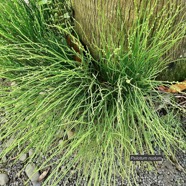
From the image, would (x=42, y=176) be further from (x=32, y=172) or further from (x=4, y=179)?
(x=4, y=179)

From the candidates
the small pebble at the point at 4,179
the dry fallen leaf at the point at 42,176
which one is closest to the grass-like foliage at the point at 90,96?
the dry fallen leaf at the point at 42,176

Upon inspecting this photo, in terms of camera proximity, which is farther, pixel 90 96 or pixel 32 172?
pixel 32 172

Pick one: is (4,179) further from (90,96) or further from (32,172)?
(90,96)

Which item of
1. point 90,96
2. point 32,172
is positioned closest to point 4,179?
point 32,172

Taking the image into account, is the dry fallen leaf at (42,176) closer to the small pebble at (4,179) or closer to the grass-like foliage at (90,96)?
the grass-like foliage at (90,96)

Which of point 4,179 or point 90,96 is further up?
point 90,96

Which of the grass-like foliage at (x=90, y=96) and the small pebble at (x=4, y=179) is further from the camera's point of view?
the small pebble at (x=4, y=179)

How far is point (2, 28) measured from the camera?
4.99ft

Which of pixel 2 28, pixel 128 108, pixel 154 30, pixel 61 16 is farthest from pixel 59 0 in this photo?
pixel 128 108

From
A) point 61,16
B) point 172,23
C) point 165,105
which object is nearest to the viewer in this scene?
point 172,23

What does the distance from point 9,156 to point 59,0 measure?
0.93 meters

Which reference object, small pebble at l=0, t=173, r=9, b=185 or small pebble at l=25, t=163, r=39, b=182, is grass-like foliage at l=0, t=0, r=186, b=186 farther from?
small pebble at l=0, t=173, r=9, b=185

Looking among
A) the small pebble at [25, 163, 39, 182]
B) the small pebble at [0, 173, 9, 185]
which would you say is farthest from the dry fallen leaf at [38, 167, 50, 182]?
the small pebble at [0, 173, 9, 185]

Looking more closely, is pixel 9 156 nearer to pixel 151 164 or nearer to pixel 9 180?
pixel 9 180
